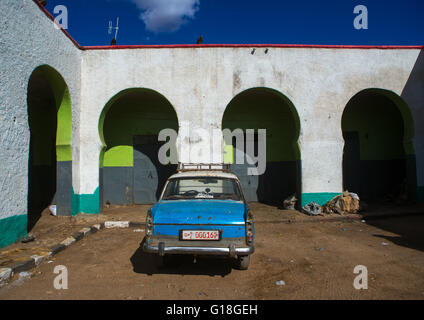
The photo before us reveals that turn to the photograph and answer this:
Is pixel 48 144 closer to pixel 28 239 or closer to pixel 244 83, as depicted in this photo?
pixel 28 239

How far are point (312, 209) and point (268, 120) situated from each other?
4.39 meters

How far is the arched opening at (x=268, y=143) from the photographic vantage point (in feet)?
36.5

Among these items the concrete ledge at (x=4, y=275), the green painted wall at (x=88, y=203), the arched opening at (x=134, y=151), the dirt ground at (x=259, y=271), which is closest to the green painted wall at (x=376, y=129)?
the dirt ground at (x=259, y=271)

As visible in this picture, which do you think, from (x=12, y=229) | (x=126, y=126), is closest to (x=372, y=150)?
(x=126, y=126)

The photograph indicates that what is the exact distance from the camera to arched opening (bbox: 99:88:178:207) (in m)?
10.9

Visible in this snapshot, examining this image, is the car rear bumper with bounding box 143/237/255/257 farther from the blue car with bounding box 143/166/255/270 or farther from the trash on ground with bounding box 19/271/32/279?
the trash on ground with bounding box 19/271/32/279

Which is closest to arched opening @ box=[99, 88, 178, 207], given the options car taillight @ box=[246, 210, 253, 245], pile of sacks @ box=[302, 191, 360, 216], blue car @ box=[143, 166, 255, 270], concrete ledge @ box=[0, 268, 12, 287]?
pile of sacks @ box=[302, 191, 360, 216]

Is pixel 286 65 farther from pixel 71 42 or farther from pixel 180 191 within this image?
pixel 71 42

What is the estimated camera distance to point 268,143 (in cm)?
1132

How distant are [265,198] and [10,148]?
8710 millimetres

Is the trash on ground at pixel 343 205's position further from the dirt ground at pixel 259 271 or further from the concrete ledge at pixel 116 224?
the concrete ledge at pixel 116 224

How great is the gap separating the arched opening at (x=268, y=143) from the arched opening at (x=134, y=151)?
272cm

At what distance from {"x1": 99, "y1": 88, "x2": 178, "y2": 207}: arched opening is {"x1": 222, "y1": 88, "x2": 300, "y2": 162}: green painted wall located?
2.57m
